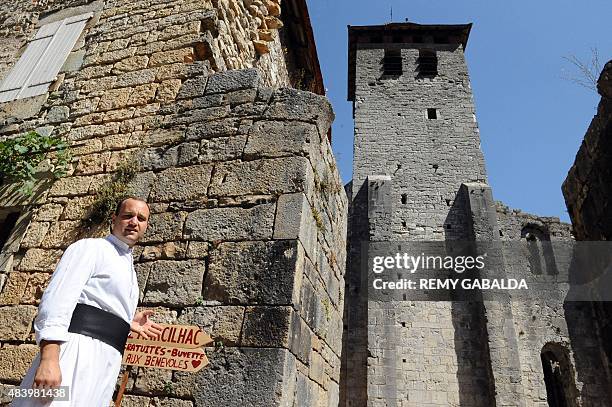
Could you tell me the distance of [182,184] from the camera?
2994 mm

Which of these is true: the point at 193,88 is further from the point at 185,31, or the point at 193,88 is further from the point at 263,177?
the point at 263,177

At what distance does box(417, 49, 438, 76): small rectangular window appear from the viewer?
17.7 metres

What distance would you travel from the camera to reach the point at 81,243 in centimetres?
178

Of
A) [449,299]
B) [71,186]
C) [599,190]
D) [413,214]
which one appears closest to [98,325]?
[71,186]

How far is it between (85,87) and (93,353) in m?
3.24

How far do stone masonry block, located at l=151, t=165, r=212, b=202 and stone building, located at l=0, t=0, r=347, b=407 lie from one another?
11 millimetres

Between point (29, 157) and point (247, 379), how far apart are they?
301 centimetres

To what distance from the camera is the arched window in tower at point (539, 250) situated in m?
13.1

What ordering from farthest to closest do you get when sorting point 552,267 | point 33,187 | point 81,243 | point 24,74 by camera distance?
point 552,267 → point 24,74 → point 33,187 → point 81,243

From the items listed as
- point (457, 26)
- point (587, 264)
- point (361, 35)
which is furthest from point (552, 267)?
point (361, 35)

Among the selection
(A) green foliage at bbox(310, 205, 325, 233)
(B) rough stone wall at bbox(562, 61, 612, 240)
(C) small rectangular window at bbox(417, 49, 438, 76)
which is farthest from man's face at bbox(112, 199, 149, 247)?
(C) small rectangular window at bbox(417, 49, 438, 76)

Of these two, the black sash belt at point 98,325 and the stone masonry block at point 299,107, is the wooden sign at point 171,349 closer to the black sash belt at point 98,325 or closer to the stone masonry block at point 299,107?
the black sash belt at point 98,325

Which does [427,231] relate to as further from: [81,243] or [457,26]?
[81,243]

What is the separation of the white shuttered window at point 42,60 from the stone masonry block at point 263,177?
287 cm
